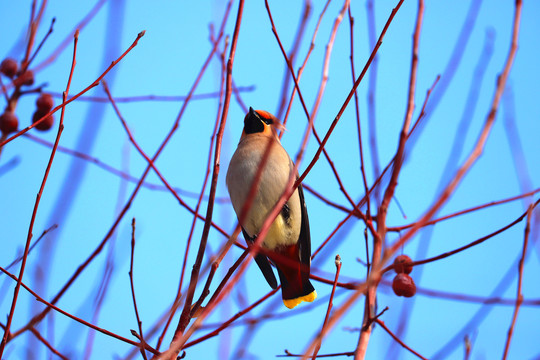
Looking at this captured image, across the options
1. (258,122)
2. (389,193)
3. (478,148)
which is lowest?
(478,148)

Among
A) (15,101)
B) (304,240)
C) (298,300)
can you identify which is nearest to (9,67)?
(15,101)

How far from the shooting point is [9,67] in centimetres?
286

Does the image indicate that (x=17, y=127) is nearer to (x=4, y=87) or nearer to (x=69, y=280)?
(x=4, y=87)

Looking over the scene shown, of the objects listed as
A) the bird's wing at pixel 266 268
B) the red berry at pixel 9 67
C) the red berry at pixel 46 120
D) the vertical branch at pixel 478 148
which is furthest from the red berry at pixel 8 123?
the vertical branch at pixel 478 148

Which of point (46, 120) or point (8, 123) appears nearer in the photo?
point (8, 123)

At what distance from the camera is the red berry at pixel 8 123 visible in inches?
104

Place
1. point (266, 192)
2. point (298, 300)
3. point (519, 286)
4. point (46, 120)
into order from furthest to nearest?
point (298, 300) → point (266, 192) → point (46, 120) → point (519, 286)

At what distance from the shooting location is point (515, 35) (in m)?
1.14

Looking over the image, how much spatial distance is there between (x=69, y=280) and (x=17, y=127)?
1.03 meters

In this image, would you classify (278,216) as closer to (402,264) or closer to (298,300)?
(298,300)

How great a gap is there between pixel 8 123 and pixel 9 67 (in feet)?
1.22

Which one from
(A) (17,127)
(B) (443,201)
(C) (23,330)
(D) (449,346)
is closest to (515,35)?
(B) (443,201)

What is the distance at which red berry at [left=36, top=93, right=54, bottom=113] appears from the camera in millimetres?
3105

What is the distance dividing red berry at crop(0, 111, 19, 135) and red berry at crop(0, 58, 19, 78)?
0.27 metres
